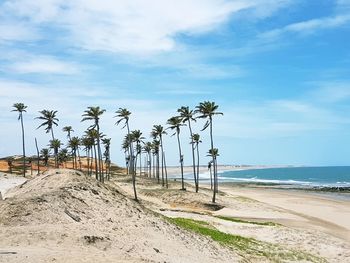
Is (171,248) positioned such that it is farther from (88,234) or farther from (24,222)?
(24,222)

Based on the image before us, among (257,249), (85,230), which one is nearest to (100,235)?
(85,230)

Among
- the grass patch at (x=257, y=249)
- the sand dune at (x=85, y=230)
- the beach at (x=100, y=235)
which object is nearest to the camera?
the sand dune at (x=85, y=230)

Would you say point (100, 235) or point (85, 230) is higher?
point (85, 230)

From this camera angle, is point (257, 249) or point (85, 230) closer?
point (85, 230)

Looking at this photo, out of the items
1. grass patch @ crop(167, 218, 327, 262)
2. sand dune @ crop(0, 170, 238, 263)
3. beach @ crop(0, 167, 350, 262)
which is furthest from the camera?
grass patch @ crop(167, 218, 327, 262)

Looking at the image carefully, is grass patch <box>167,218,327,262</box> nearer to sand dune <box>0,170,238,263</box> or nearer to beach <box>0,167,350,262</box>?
beach <box>0,167,350,262</box>

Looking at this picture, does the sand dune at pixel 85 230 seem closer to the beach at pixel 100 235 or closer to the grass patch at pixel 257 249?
the beach at pixel 100 235

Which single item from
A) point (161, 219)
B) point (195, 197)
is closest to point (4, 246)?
point (161, 219)

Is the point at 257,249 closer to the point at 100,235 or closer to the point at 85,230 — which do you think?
the point at 100,235

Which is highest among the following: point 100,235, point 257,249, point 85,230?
point 85,230

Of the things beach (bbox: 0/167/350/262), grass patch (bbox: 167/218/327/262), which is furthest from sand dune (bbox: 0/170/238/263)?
grass patch (bbox: 167/218/327/262)

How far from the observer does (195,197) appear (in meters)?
62.6

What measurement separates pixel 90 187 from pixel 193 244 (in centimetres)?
549

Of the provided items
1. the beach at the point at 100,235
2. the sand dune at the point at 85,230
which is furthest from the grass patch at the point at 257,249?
the sand dune at the point at 85,230
